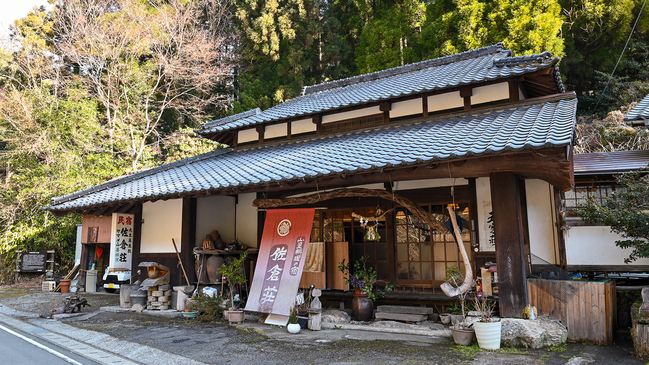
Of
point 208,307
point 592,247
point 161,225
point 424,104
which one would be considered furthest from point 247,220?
point 592,247

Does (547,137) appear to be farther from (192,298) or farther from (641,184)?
(192,298)

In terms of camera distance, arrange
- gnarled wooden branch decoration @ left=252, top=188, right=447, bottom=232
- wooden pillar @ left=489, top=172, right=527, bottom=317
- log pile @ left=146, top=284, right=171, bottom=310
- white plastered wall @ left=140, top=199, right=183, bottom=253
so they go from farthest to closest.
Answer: white plastered wall @ left=140, top=199, right=183, bottom=253, log pile @ left=146, top=284, right=171, bottom=310, gnarled wooden branch decoration @ left=252, top=188, right=447, bottom=232, wooden pillar @ left=489, top=172, right=527, bottom=317

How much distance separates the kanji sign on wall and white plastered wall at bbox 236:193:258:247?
1.80 meters

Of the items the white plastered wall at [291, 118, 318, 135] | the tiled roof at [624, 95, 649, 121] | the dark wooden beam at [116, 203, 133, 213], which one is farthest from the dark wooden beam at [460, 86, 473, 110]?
the dark wooden beam at [116, 203, 133, 213]

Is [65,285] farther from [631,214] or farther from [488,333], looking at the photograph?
[631,214]

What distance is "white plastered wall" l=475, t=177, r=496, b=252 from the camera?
7.86m

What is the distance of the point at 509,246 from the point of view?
21.3 feet

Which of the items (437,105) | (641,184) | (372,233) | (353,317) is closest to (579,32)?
(437,105)

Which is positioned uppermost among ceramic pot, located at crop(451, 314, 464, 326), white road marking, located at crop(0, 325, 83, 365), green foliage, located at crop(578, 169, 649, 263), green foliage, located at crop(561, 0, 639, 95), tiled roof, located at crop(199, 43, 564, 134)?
green foliage, located at crop(561, 0, 639, 95)

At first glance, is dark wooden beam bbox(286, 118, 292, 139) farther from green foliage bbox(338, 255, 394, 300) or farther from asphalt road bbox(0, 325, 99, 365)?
asphalt road bbox(0, 325, 99, 365)

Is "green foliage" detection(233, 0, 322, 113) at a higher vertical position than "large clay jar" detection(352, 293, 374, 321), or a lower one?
higher

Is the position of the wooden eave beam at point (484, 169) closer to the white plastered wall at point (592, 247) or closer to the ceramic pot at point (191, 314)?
the white plastered wall at point (592, 247)

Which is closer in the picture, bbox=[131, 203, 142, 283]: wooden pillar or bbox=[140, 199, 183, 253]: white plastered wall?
bbox=[140, 199, 183, 253]: white plastered wall

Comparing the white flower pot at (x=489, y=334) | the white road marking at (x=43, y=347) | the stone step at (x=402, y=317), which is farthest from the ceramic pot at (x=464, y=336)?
the white road marking at (x=43, y=347)
